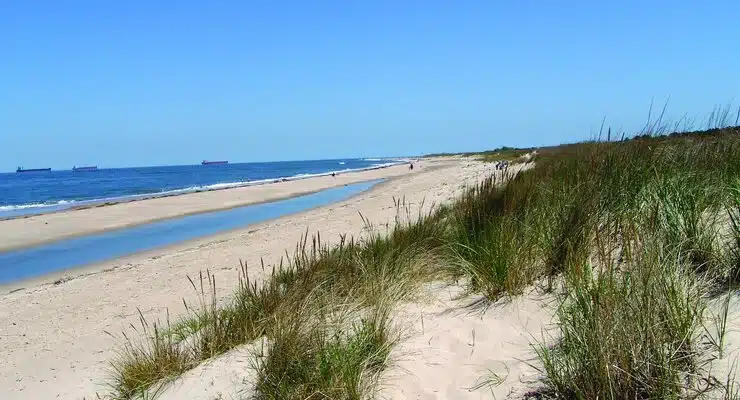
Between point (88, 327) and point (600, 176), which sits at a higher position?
point (600, 176)

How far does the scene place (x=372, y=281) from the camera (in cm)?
446

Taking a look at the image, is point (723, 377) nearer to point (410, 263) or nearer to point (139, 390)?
point (410, 263)

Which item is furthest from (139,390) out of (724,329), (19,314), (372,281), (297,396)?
(19,314)

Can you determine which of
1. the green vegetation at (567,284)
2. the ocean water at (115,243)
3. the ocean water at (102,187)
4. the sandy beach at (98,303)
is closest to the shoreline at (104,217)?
the ocean water at (115,243)

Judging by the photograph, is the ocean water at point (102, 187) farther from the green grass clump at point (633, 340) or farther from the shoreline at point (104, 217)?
the green grass clump at point (633, 340)

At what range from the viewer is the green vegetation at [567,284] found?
2.47m

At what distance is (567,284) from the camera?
12.2 ft

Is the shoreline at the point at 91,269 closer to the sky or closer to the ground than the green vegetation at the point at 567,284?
closer to the ground

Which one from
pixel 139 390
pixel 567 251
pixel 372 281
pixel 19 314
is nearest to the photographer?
pixel 139 390

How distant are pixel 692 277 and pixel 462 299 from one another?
1748 millimetres

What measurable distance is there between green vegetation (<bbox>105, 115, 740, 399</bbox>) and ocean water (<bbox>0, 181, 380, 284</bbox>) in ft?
32.0

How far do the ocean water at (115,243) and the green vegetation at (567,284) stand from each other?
9743 millimetres

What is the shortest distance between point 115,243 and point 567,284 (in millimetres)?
15214

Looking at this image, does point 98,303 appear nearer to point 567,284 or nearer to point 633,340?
point 567,284
